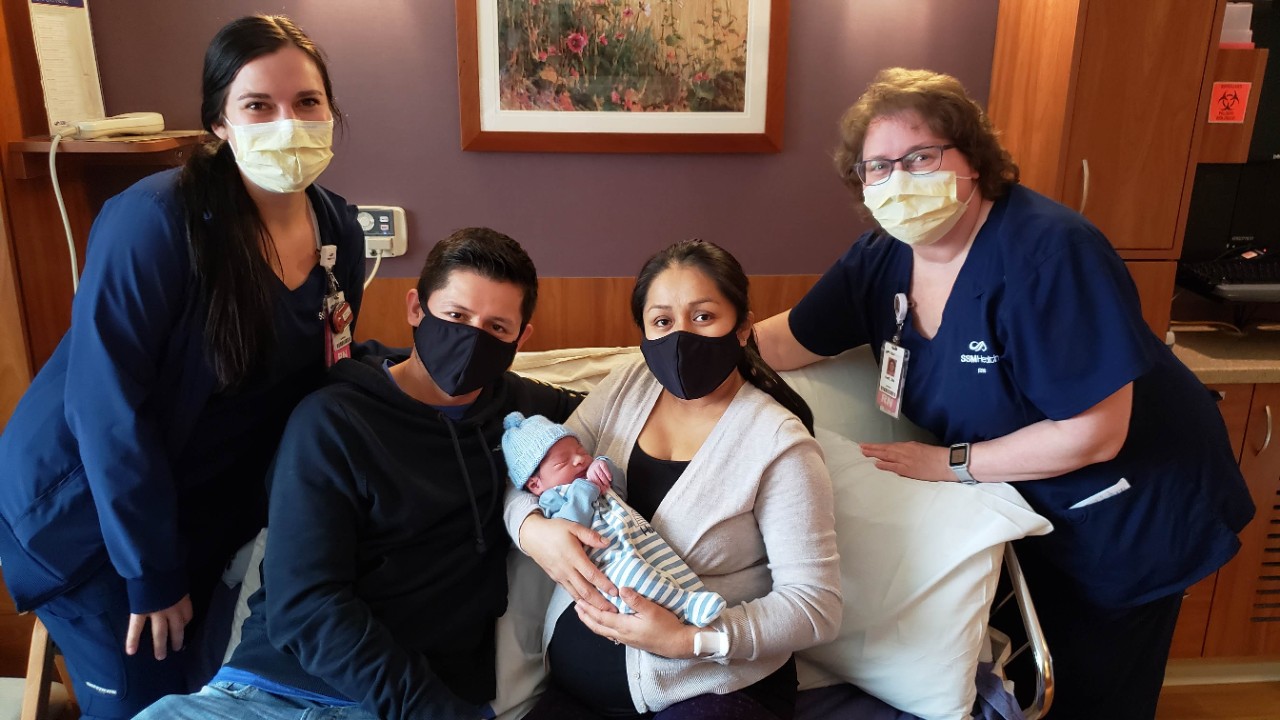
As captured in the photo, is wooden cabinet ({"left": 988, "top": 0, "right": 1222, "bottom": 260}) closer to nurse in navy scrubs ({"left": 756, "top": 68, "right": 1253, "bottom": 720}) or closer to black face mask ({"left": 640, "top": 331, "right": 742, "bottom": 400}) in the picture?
nurse in navy scrubs ({"left": 756, "top": 68, "right": 1253, "bottom": 720})

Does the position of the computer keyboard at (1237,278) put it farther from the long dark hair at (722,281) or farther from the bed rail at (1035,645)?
the long dark hair at (722,281)

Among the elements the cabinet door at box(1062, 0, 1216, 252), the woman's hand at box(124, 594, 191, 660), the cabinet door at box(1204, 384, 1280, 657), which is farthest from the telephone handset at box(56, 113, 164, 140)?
the cabinet door at box(1204, 384, 1280, 657)

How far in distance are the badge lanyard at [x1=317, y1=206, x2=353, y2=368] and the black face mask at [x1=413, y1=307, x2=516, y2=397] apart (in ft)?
0.83

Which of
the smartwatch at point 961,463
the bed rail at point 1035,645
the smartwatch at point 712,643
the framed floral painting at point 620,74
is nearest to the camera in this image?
the smartwatch at point 712,643

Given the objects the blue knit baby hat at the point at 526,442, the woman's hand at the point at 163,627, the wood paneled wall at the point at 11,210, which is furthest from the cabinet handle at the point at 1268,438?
the wood paneled wall at the point at 11,210

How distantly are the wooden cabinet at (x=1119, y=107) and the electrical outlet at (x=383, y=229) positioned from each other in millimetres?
1775

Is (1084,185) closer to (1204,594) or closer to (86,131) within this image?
(1204,594)

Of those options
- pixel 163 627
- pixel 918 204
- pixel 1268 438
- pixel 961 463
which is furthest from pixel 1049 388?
pixel 163 627

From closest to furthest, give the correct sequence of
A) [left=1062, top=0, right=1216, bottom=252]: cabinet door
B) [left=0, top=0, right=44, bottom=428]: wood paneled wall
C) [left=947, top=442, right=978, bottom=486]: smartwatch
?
[left=947, top=442, right=978, bottom=486]: smartwatch
[left=0, top=0, right=44, bottom=428]: wood paneled wall
[left=1062, top=0, right=1216, bottom=252]: cabinet door

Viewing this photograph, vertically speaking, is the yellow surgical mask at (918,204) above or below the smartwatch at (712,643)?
above

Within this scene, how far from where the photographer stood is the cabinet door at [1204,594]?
7.79ft

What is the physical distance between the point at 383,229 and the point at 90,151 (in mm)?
708

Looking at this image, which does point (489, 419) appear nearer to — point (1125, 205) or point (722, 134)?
point (722, 134)

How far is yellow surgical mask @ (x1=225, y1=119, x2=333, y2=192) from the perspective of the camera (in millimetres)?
1487
